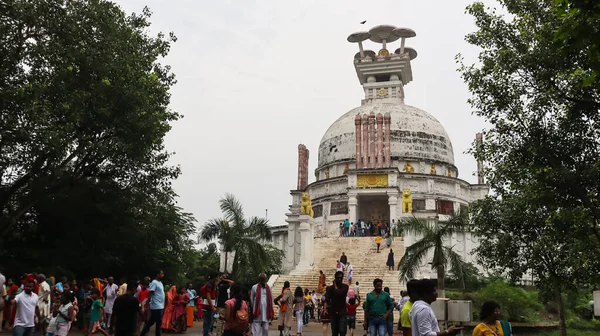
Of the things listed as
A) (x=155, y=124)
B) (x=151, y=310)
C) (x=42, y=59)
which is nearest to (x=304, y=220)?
(x=155, y=124)

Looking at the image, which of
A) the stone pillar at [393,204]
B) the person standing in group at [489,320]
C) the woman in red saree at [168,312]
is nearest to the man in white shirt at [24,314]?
the woman in red saree at [168,312]

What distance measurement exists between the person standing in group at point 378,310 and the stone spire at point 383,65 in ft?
132

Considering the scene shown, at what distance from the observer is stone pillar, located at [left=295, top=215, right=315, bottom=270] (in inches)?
1136

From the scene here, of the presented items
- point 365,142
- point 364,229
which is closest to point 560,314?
point 364,229

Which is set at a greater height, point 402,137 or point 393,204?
point 402,137

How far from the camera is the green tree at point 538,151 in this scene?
44.9 ft

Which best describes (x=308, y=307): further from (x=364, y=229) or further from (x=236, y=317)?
(x=364, y=229)

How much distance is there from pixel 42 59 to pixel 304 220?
15.8m

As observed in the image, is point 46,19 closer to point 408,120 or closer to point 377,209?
point 377,209

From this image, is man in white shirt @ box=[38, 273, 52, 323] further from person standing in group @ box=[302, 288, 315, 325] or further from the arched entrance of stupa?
the arched entrance of stupa

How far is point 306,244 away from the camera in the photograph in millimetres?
29703

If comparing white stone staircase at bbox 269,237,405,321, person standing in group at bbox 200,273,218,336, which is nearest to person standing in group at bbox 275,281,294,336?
person standing in group at bbox 200,273,218,336

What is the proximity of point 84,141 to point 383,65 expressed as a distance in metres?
35.3

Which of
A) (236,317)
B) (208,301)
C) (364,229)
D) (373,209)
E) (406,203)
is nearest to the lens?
(236,317)
